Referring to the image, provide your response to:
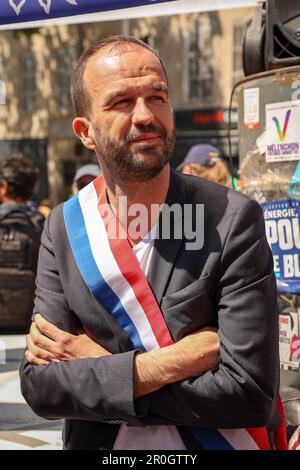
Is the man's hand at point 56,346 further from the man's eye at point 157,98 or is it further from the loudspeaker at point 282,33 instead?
the loudspeaker at point 282,33

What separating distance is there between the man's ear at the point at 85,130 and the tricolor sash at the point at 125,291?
0.23 m

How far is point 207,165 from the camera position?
6.79 meters

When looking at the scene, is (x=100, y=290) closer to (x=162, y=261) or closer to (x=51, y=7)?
(x=162, y=261)

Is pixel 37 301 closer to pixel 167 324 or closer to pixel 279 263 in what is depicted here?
pixel 167 324

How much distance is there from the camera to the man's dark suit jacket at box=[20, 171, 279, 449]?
1931mm

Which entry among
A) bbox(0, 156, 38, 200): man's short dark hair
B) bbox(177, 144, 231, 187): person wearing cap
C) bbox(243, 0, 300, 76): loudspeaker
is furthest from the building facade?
bbox(243, 0, 300, 76): loudspeaker

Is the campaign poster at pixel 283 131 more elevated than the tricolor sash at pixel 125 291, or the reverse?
the campaign poster at pixel 283 131

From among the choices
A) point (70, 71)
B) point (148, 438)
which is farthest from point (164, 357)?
point (70, 71)

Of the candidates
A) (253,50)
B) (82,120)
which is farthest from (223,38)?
(82,120)

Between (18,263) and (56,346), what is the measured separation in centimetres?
628

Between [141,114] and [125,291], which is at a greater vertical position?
[141,114]

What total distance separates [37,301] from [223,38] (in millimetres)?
21857

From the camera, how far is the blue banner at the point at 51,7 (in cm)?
354

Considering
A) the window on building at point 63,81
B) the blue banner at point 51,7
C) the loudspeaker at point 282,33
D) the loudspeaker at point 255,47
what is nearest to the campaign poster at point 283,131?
the loudspeaker at point 282,33
